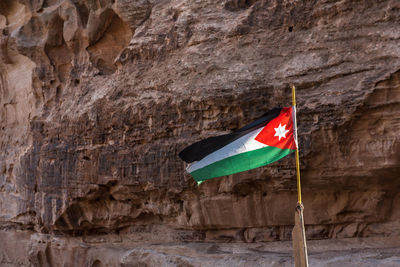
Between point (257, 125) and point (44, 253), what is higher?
point (257, 125)

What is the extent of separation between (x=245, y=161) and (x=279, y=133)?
1.70ft

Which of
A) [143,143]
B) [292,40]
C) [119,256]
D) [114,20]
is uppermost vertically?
[114,20]

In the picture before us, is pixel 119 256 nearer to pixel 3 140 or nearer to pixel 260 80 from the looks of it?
pixel 260 80

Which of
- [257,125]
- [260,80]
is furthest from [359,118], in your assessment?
[257,125]

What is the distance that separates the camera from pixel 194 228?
971 cm

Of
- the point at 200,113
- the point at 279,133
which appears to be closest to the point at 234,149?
the point at 279,133

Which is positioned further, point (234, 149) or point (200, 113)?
point (200, 113)

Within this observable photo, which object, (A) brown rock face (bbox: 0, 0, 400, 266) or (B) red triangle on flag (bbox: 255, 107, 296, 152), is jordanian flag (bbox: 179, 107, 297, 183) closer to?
(B) red triangle on flag (bbox: 255, 107, 296, 152)

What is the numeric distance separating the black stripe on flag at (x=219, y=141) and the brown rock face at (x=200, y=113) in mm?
2057

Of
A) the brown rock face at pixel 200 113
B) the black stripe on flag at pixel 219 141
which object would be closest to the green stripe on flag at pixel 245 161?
the black stripe on flag at pixel 219 141

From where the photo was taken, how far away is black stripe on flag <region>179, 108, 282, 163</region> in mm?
6000

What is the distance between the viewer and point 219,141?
19.9 feet

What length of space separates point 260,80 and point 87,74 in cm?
510

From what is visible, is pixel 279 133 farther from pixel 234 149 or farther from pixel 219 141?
pixel 219 141
